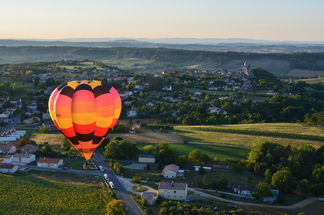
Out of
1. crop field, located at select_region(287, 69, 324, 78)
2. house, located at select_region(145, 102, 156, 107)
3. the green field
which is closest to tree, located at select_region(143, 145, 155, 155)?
the green field

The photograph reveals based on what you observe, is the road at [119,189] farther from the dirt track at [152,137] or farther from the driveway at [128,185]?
the dirt track at [152,137]

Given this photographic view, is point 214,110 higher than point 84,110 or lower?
lower

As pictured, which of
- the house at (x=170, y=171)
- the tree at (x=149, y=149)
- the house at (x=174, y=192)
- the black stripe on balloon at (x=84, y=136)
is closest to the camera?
the black stripe on balloon at (x=84, y=136)

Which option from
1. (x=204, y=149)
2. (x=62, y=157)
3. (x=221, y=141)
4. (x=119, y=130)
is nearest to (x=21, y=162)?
(x=62, y=157)

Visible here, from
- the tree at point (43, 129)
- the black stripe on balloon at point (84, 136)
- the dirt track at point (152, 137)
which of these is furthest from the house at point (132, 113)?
the black stripe on balloon at point (84, 136)

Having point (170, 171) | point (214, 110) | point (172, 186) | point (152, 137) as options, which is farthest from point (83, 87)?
point (214, 110)

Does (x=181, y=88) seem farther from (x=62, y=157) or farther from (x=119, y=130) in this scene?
(x=62, y=157)

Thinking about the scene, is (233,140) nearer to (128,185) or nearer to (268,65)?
(128,185)
